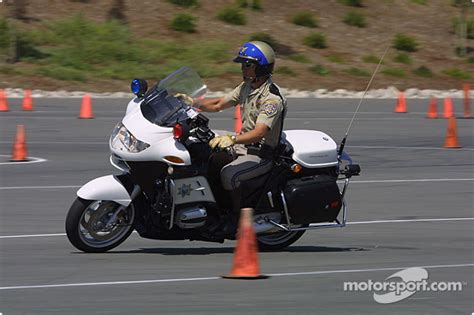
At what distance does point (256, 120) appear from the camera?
10070mm

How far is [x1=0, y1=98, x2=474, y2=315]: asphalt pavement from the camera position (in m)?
8.03

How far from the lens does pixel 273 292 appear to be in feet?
27.6

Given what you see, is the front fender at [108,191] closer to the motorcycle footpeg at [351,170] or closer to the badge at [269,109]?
the badge at [269,109]

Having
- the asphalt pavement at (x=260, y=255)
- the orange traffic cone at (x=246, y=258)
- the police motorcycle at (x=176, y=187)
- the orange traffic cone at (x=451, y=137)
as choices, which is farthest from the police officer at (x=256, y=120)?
the orange traffic cone at (x=451, y=137)

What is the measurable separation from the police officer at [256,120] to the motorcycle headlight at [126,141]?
2.69 ft

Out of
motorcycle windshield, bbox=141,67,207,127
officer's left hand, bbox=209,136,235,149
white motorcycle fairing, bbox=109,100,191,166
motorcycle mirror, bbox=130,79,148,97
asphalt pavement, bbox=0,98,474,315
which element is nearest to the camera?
asphalt pavement, bbox=0,98,474,315

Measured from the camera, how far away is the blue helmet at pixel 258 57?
10.0m

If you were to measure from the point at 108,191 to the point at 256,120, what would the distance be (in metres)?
1.55

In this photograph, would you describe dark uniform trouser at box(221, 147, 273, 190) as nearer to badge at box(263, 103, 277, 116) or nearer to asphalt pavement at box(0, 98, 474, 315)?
badge at box(263, 103, 277, 116)

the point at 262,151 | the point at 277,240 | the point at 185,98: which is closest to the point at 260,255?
the point at 277,240

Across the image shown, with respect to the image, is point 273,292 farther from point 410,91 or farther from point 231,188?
point 410,91

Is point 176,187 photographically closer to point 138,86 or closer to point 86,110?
point 138,86

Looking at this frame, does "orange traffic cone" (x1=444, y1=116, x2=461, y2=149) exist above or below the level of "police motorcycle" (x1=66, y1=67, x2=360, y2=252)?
below

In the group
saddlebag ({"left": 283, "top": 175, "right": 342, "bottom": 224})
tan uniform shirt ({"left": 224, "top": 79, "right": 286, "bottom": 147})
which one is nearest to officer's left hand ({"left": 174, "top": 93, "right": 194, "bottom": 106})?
tan uniform shirt ({"left": 224, "top": 79, "right": 286, "bottom": 147})
